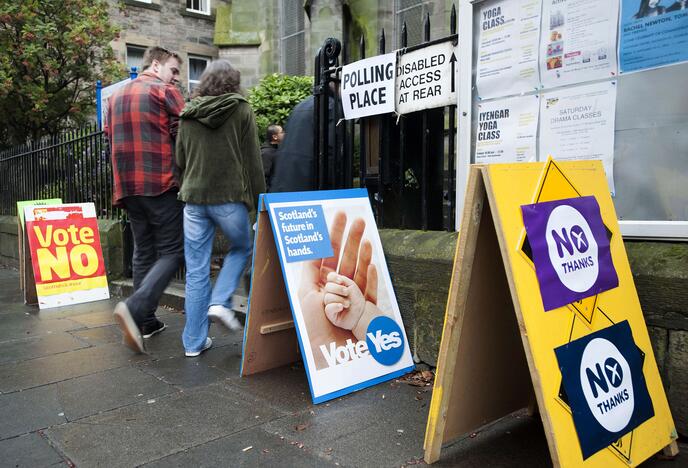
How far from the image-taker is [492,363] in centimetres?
254

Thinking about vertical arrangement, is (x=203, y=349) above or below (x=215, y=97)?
below

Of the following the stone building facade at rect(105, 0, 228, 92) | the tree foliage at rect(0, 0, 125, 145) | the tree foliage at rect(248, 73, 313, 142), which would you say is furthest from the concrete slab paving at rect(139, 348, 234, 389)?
the stone building facade at rect(105, 0, 228, 92)

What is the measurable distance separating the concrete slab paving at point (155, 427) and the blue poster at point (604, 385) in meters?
1.53

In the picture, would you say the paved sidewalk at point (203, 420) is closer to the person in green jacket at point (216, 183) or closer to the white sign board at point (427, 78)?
the person in green jacket at point (216, 183)

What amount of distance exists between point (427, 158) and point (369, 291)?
999 millimetres

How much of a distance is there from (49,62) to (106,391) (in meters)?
10.3

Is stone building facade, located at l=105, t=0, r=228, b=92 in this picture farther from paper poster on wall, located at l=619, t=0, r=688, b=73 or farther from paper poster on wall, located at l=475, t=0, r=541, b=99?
paper poster on wall, located at l=619, t=0, r=688, b=73

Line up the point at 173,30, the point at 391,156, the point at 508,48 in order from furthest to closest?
the point at 173,30 → the point at 391,156 → the point at 508,48

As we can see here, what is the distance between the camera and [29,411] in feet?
10.1

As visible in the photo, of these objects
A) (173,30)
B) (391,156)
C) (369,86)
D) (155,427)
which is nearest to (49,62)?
(173,30)

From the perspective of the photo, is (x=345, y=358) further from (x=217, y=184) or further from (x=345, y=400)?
(x=217, y=184)

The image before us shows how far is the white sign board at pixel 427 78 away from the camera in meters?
3.68

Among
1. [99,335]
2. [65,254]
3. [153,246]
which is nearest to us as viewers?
[153,246]

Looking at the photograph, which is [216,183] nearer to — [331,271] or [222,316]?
[222,316]
